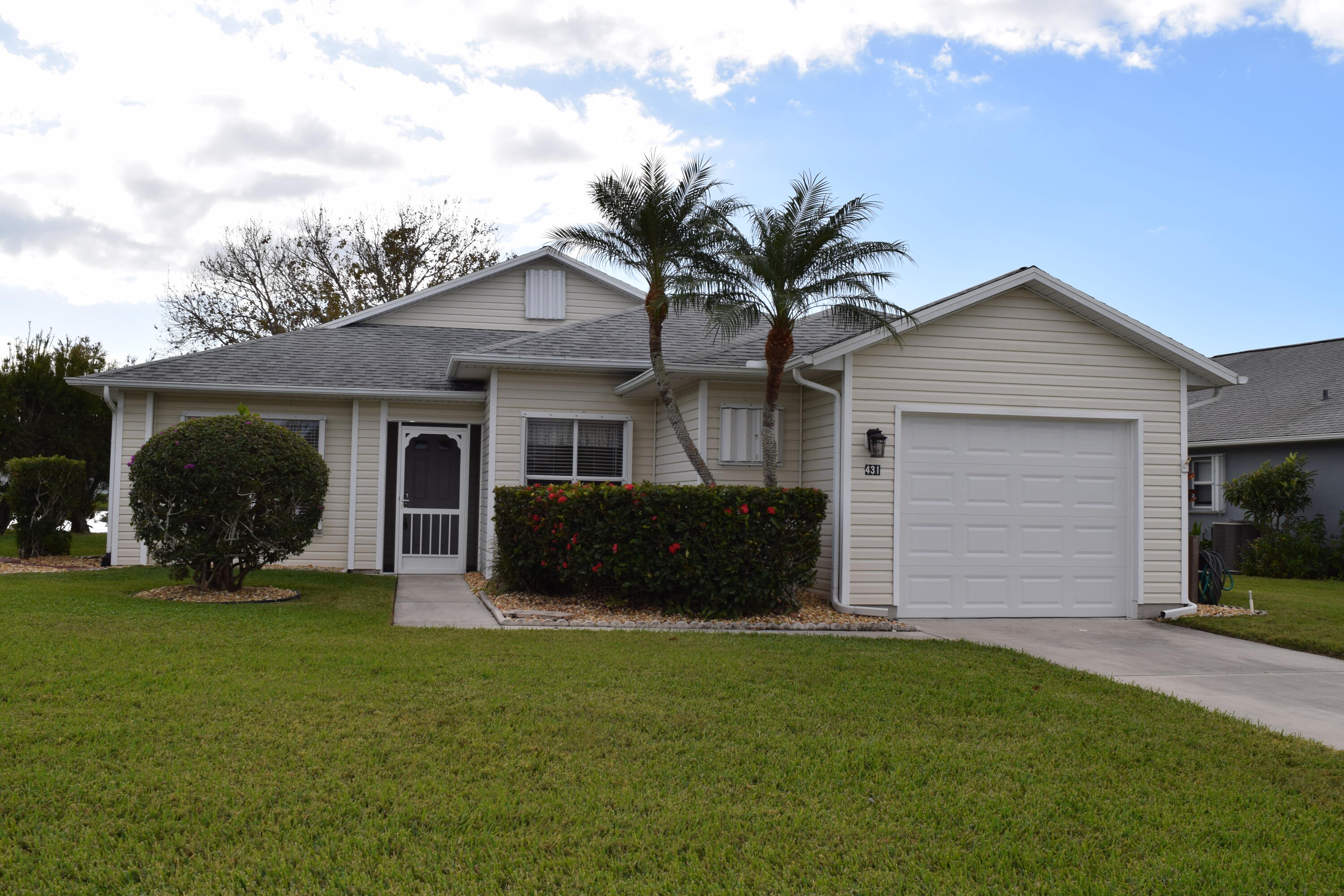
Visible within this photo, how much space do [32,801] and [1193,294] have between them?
596 inches

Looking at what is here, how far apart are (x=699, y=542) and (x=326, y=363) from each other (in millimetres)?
7744

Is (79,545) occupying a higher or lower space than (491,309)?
lower

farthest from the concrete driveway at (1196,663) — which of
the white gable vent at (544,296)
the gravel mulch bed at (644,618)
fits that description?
the white gable vent at (544,296)

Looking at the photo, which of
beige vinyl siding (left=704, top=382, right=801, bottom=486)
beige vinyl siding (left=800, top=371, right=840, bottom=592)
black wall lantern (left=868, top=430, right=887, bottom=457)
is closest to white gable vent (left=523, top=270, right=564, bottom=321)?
beige vinyl siding (left=704, top=382, right=801, bottom=486)

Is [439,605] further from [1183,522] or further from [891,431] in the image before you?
[1183,522]

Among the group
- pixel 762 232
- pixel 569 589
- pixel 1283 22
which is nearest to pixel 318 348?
pixel 569 589

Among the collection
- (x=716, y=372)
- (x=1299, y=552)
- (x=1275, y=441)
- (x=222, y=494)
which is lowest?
(x=1299, y=552)

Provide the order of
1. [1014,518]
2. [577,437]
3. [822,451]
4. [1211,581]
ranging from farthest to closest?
[577,437] < [1211,581] < [822,451] < [1014,518]

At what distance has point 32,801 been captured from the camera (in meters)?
3.97

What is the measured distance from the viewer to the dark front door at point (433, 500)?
A: 14109 millimetres

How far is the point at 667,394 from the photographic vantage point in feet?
35.8

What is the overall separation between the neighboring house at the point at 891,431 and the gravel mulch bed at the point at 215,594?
295 cm

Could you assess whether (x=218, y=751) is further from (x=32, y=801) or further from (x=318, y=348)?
(x=318, y=348)


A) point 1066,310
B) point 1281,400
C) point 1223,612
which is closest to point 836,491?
point 1066,310
